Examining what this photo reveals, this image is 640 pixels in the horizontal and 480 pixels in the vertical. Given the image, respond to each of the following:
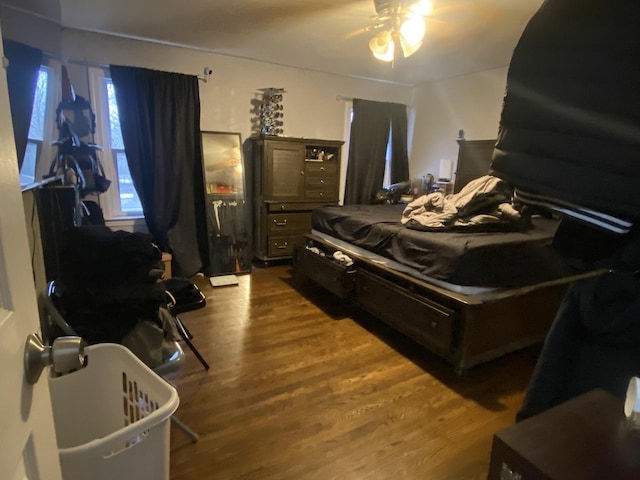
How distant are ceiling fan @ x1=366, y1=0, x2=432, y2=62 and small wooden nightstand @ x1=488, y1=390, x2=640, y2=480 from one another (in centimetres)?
223

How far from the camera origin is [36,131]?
225 centimetres

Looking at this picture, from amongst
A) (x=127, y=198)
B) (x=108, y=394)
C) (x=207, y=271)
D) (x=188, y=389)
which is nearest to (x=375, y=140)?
(x=207, y=271)

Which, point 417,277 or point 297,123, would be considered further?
point 297,123

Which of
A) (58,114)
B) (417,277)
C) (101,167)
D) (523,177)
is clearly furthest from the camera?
(101,167)

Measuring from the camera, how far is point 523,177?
30.6 inches

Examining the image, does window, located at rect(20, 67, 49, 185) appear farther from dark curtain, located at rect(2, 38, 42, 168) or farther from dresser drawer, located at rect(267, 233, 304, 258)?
dresser drawer, located at rect(267, 233, 304, 258)

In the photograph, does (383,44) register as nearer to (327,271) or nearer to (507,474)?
(327,271)

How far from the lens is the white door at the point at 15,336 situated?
50 cm

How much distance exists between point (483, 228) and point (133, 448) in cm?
231

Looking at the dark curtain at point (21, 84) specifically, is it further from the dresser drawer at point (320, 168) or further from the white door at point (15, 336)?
the dresser drawer at point (320, 168)

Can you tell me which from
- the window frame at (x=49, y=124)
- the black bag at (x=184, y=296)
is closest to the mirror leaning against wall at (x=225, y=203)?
the window frame at (x=49, y=124)

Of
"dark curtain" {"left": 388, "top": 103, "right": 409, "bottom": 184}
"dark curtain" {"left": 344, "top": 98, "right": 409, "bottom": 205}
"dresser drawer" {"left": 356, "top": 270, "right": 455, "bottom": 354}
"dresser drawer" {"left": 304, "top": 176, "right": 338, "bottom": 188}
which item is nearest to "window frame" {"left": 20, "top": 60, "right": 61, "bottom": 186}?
"dresser drawer" {"left": 356, "top": 270, "right": 455, "bottom": 354}

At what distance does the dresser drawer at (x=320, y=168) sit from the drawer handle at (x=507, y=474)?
149 inches

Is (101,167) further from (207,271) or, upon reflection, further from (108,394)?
(108,394)
